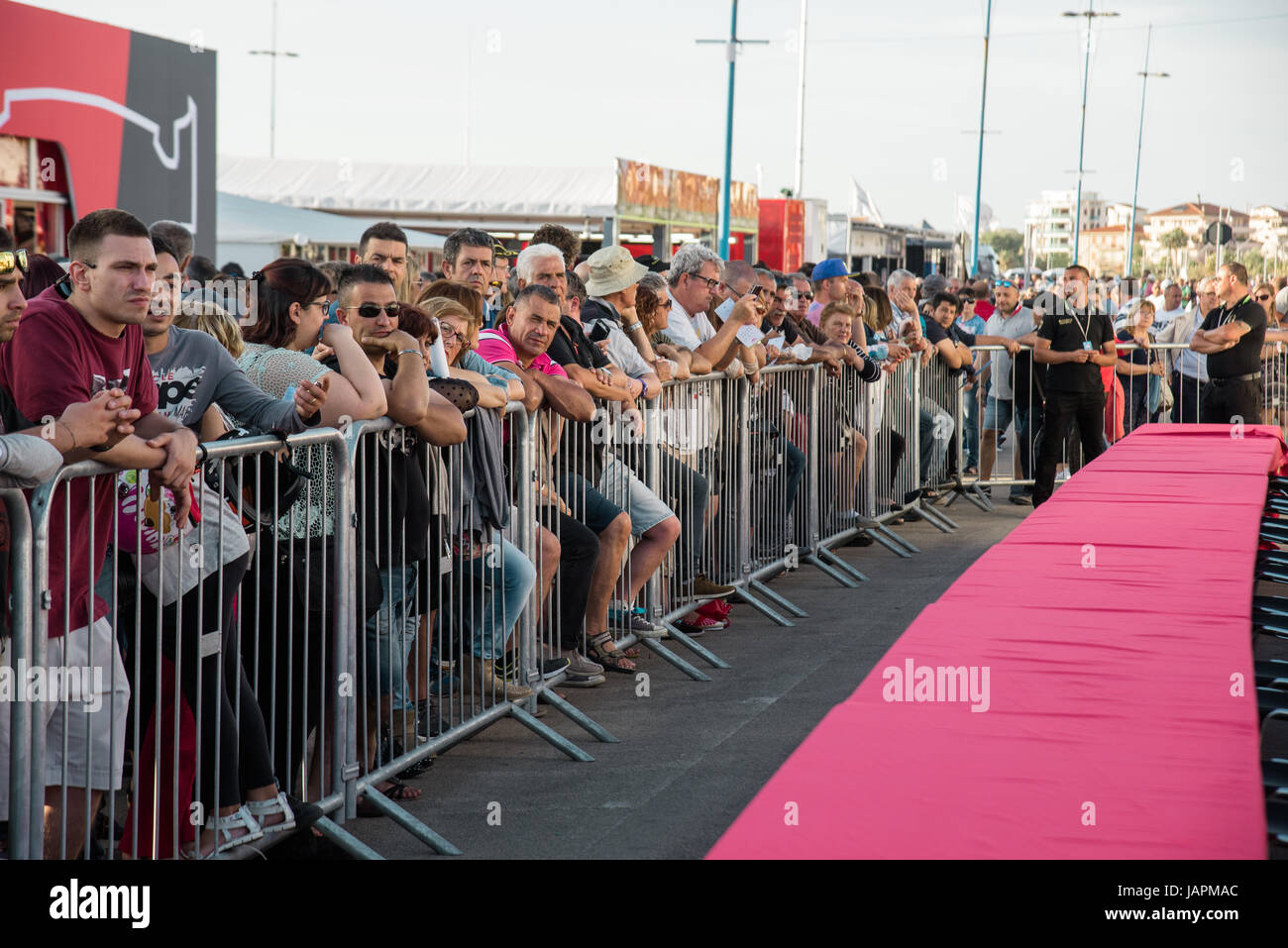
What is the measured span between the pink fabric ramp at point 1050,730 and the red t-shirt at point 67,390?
1833 mm

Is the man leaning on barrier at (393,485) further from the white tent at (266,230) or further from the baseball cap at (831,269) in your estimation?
the white tent at (266,230)

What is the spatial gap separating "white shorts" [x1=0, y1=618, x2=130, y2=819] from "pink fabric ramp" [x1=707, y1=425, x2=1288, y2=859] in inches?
70.0

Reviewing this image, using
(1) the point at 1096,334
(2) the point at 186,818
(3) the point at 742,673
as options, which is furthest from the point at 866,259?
(2) the point at 186,818

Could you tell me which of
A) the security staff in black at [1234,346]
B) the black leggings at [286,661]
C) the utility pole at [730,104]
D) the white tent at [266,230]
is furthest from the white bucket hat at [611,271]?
the utility pole at [730,104]

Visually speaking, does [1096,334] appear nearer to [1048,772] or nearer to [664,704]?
[664,704]

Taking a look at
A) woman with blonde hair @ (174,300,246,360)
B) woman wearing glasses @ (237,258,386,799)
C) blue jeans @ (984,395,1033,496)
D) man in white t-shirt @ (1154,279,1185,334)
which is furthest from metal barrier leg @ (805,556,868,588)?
man in white t-shirt @ (1154,279,1185,334)

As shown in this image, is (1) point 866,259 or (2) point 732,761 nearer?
(2) point 732,761

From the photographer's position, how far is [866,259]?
148 feet

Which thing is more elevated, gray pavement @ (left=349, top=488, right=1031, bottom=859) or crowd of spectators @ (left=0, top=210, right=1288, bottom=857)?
crowd of spectators @ (left=0, top=210, right=1288, bottom=857)

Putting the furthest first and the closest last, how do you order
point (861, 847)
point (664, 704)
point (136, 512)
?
point (664, 704), point (136, 512), point (861, 847)

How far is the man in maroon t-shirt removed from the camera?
3.59 meters

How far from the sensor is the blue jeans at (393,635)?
16.6 feet

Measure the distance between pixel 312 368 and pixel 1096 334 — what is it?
9239 mm

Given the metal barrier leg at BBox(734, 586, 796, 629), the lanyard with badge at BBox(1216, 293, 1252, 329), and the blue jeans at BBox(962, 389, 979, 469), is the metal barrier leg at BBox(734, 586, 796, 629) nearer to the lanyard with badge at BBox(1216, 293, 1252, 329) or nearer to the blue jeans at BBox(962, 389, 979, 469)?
the lanyard with badge at BBox(1216, 293, 1252, 329)
